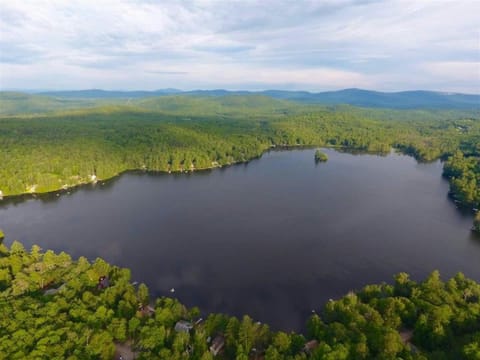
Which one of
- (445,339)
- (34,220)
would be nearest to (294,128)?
(34,220)

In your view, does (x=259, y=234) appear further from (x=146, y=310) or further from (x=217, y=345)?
(x=217, y=345)

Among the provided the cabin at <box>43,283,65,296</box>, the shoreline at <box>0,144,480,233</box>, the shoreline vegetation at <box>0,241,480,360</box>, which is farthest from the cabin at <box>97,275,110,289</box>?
the shoreline at <box>0,144,480,233</box>

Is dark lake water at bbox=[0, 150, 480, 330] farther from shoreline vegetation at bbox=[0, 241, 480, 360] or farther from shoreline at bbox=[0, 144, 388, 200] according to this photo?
shoreline vegetation at bbox=[0, 241, 480, 360]

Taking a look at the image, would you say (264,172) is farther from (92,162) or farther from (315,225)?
(92,162)

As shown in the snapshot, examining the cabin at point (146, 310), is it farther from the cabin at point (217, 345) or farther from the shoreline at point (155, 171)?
the shoreline at point (155, 171)

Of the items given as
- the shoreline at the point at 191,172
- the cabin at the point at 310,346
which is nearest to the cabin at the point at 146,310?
the cabin at the point at 310,346

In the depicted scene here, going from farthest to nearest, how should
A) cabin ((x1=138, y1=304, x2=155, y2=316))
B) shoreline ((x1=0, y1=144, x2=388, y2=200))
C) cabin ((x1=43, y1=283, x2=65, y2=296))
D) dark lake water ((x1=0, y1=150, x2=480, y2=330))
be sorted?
1. shoreline ((x1=0, y1=144, x2=388, y2=200))
2. dark lake water ((x1=0, y1=150, x2=480, y2=330))
3. cabin ((x1=43, y1=283, x2=65, y2=296))
4. cabin ((x1=138, y1=304, x2=155, y2=316))
